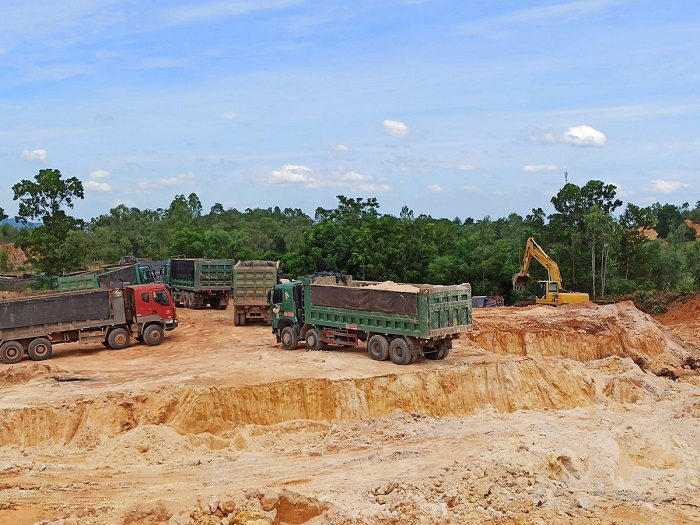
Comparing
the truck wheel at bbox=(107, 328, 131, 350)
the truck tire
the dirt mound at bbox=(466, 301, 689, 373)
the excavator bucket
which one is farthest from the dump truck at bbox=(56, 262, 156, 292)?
the excavator bucket

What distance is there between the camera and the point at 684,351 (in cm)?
3077

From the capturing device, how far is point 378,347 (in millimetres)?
22688

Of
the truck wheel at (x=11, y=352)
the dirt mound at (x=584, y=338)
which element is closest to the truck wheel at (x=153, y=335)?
the truck wheel at (x=11, y=352)

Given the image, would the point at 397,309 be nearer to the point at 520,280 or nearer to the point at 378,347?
the point at 378,347

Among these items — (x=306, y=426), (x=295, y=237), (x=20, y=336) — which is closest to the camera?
(x=306, y=426)

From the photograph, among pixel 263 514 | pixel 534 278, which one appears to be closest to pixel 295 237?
pixel 534 278

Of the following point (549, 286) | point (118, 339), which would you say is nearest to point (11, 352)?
point (118, 339)

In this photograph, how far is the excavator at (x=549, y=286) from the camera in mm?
37188

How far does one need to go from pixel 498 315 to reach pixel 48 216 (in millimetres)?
37583

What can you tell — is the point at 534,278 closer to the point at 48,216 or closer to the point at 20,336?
the point at 20,336

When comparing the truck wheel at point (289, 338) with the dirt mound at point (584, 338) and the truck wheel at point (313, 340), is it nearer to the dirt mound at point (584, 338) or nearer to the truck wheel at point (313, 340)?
the truck wheel at point (313, 340)

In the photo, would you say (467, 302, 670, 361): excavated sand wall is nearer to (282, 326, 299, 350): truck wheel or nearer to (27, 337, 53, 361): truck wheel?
(282, 326, 299, 350): truck wheel

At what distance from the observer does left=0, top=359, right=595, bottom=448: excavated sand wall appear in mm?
17875

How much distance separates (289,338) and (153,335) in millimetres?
6108
